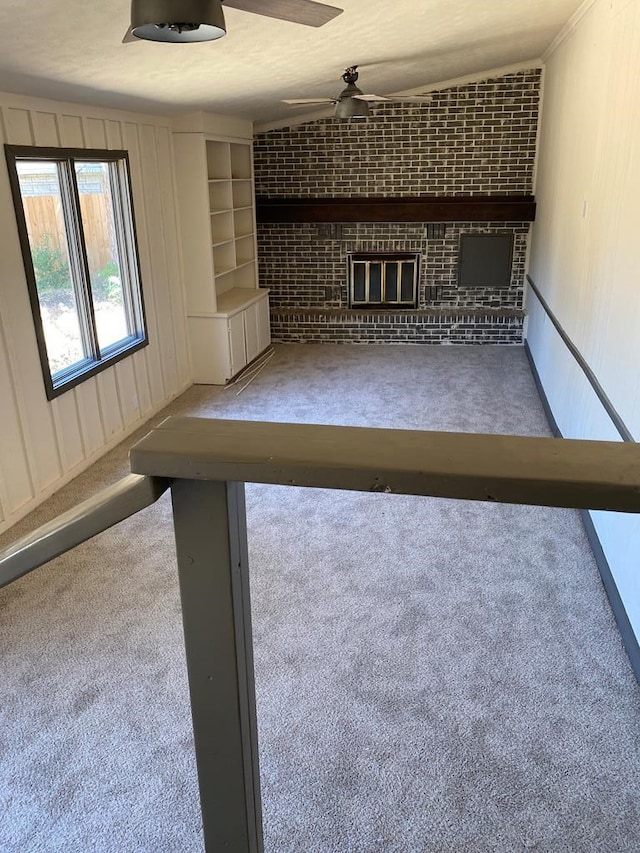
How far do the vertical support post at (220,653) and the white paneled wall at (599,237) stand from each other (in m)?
2.25

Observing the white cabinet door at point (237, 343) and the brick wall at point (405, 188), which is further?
the brick wall at point (405, 188)

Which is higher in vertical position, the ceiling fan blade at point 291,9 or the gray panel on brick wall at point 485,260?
the ceiling fan blade at point 291,9

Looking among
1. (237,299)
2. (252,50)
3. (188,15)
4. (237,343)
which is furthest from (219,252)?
(188,15)

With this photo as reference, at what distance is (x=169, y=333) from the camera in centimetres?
612

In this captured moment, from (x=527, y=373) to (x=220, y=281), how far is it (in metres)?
3.42

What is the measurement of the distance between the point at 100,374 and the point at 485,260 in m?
4.79

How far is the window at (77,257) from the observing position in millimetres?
4141

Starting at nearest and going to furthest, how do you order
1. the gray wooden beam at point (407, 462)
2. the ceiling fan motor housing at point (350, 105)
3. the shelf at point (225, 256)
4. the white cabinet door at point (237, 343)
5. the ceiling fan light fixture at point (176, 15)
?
the gray wooden beam at point (407, 462) < the ceiling fan light fixture at point (176, 15) < the ceiling fan motor housing at point (350, 105) < the white cabinet door at point (237, 343) < the shelf at point (225, 256)

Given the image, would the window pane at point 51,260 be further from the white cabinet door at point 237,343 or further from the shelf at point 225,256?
the shelf at point 225,256

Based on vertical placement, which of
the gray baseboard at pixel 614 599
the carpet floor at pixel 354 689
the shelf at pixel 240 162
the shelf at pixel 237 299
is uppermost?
the shelf at pixel 240 162

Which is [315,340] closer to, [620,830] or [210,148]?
[210,148]

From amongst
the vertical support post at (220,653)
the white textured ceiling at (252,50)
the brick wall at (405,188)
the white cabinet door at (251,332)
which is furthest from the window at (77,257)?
the vertical support post at (220,653)

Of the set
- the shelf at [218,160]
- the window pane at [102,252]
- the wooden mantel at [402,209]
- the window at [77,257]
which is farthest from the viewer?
the wooden mantel at [402,209]

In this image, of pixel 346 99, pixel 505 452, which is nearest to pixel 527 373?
pixel 346 99
